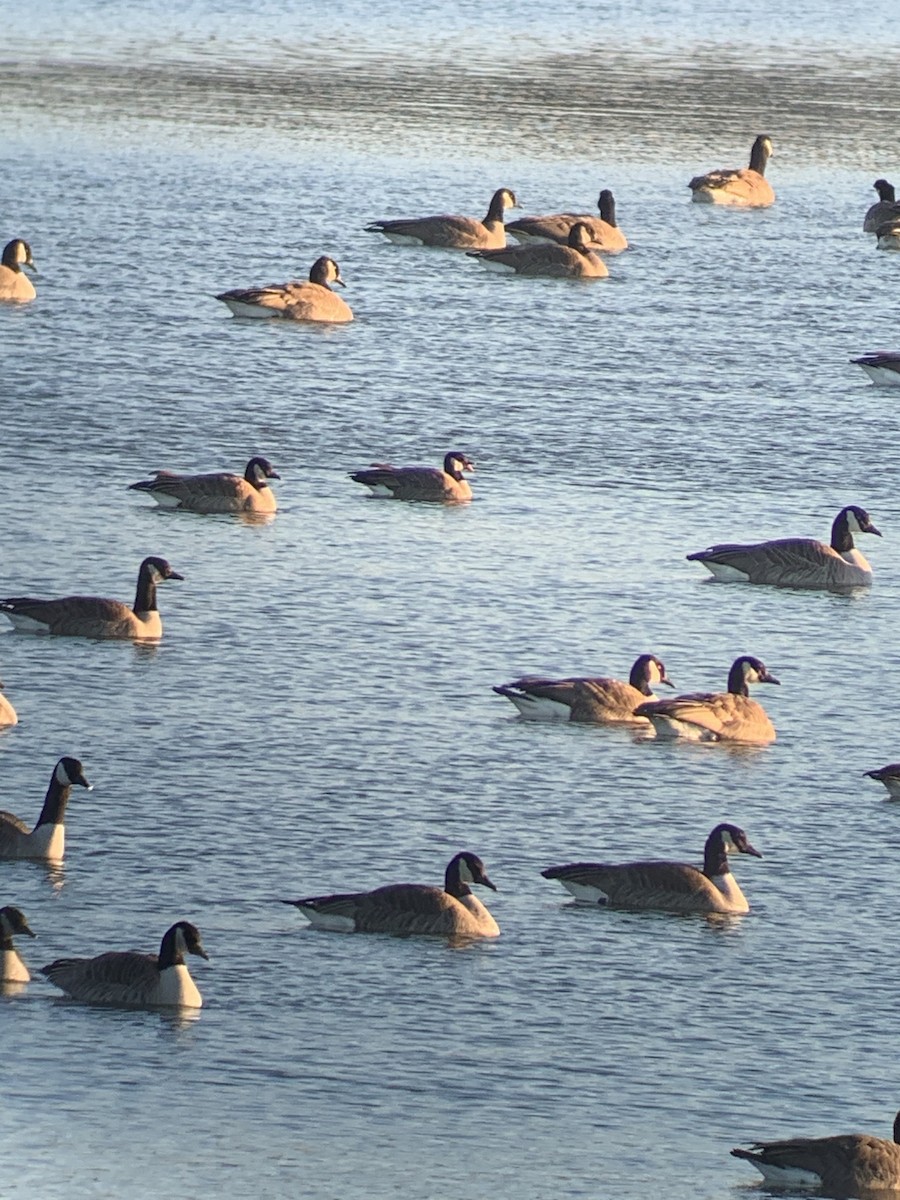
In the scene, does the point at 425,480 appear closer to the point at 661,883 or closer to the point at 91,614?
the point at 91,614

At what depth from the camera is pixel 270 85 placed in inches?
2876

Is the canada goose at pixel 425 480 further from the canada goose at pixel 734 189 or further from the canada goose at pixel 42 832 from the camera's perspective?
the canada goose at pixel 734 189

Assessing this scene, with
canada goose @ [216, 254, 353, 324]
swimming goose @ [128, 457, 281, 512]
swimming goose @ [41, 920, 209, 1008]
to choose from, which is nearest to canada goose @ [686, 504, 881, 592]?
swimming goose @ [128, 457, 281, 512]

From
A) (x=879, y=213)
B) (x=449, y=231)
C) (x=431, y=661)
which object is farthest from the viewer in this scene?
(x=879, y=213)

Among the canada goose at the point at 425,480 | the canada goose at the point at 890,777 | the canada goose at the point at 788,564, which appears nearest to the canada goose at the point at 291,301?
the canada goose at the point at 425,480

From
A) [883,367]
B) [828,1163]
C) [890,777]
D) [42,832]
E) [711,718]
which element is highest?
[883,367]

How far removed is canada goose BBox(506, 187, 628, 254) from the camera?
53131 millimetres

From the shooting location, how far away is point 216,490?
117 ft

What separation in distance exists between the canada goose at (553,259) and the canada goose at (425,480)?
624 inches

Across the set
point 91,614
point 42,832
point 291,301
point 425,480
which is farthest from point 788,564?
point 291,301

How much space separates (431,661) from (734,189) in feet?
97.1

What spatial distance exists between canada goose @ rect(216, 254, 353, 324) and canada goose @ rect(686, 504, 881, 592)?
14231 millimetres

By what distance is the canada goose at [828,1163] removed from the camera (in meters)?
18.2

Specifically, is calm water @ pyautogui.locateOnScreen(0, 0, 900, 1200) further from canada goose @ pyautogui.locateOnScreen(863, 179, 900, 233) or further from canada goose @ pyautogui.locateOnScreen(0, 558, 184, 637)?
canada goose @ pyautogui.locateOnScreen(863, 179, 900, 233)
